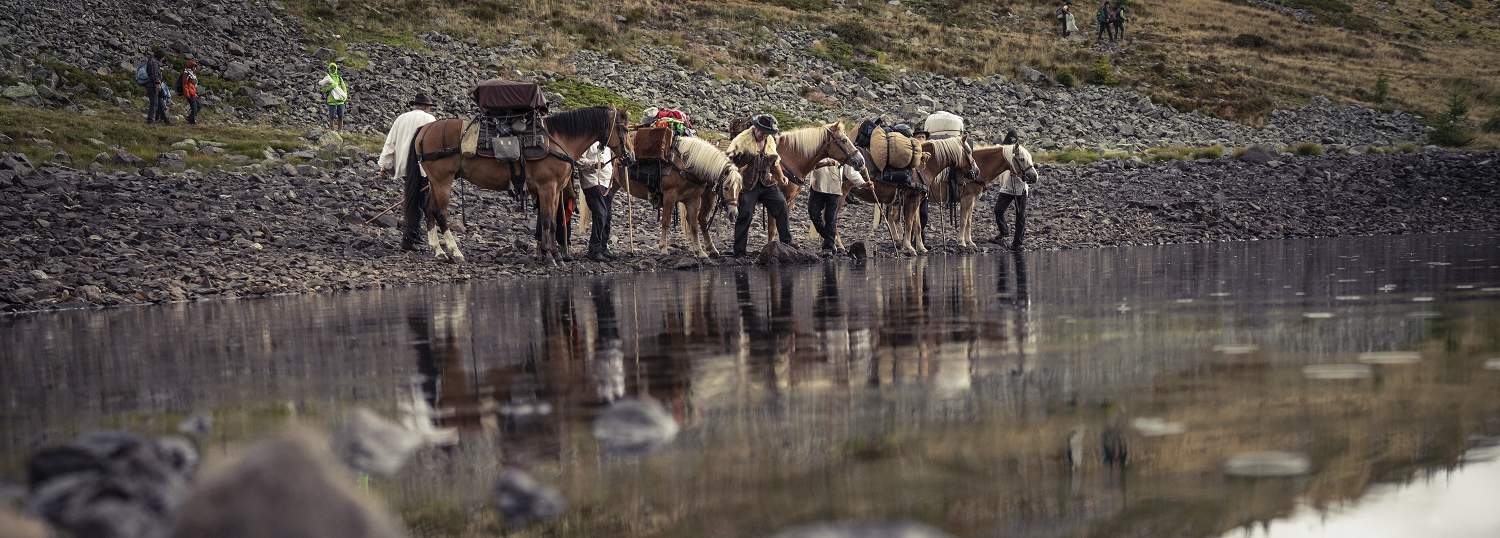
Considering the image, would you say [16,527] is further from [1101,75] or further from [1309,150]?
[1101,75]

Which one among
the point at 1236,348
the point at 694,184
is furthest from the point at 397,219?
the point at 1236,348

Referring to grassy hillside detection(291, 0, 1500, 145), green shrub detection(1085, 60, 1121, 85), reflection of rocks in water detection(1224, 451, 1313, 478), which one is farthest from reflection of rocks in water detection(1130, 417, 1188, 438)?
green shrub detection(1085, 60, 1121, 85)

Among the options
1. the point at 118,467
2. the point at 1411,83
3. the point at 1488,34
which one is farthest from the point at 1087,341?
the point at 1488,34

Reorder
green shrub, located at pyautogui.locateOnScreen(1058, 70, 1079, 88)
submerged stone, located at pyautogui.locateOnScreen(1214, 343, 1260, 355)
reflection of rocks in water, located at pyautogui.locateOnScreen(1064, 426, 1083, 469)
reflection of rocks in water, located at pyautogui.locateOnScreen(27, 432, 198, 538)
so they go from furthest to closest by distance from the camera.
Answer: green shrub, located at pyautogui.locateOnScreen(1058, 70, 1079, 88), submerged stone, located at pyautogui.locateOnScreen(1214, 343, 1260, 355), reflection of rocks in water, located at pyautogui.locateOnScreen(1064, 426, 1083, 469), reflection of rocks in water, located at pyautogui.locateOnScreen(27, 432, 198, 538)

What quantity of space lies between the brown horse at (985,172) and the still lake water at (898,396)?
1245cm

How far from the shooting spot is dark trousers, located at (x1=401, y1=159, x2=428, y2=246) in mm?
21953

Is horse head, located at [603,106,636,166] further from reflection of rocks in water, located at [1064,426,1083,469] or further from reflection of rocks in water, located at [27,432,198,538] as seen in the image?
reflection of rocks in water, located at [1064,426,1083,469]

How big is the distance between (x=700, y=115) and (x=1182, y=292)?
101ft

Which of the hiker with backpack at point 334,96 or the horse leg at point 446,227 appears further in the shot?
the hiker with backpack at point 334,96

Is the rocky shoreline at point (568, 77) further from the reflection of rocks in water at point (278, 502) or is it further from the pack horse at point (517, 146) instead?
the reflection of rocks in water at point (278, 502)

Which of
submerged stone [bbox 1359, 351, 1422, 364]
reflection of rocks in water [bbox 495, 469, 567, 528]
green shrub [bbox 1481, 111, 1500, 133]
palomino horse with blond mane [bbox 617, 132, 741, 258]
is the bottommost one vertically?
reflection of rocks in water [bbox 495, 469, 567, 528]

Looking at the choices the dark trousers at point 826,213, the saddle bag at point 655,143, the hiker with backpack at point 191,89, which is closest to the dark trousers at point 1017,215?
the dark trousers at point 826,213

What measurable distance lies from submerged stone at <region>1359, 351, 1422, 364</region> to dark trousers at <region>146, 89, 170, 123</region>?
1169 inches

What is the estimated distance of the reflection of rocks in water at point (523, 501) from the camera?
15.0 feet
